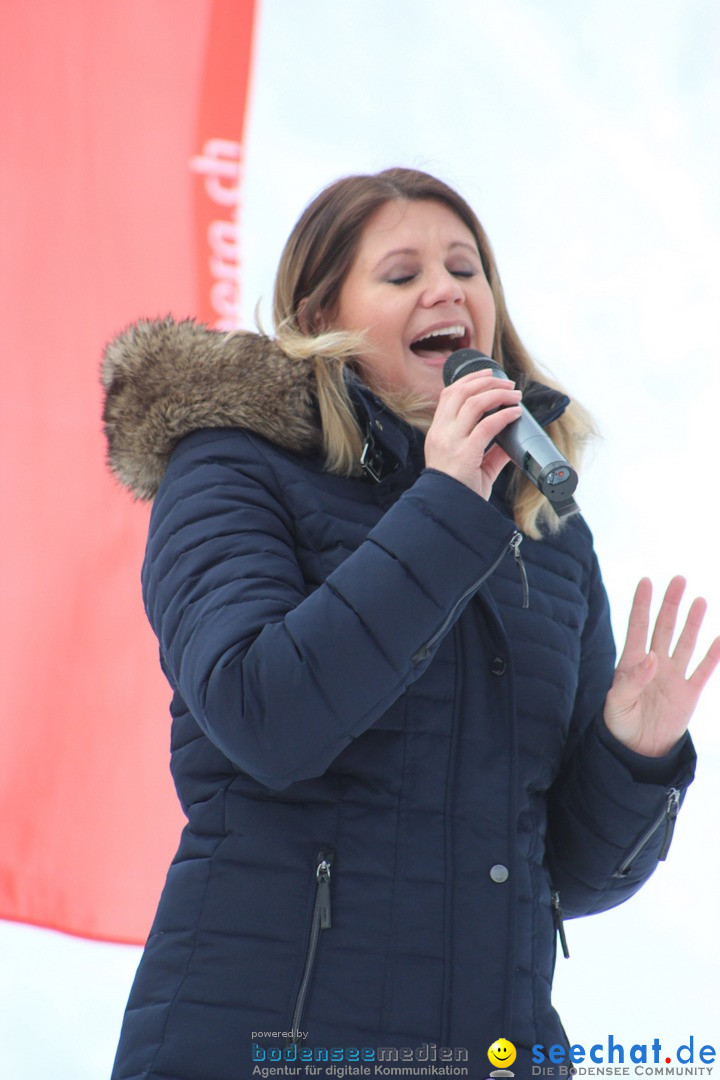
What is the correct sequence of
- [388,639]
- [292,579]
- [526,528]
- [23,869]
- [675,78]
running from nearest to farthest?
[388,639] → [292,579] → [526,528] → [23,869] → [675,78]

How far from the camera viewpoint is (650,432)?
2713 millimetres

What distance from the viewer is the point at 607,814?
1.36 metres

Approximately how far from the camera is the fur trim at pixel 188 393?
1293 mm

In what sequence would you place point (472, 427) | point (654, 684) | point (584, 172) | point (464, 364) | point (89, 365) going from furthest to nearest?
point (584, 172), point (89, 365), point (654, 684), point (464, 364), point (472, 427)

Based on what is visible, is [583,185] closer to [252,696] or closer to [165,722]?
[165,722]

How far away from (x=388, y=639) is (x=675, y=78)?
7.33ft

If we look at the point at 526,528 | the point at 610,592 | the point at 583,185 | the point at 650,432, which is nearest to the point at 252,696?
the point at 526,528

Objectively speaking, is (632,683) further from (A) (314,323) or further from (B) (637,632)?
(A) (314,323)

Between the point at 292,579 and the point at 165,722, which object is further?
the point at 165,722

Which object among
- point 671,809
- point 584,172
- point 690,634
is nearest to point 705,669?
point 690,634

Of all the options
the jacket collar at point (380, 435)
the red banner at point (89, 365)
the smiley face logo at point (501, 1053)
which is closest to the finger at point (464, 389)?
the jacket collar at point (380, 435)

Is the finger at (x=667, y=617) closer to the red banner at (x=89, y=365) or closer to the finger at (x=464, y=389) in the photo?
the finger at (x=464, y=389)

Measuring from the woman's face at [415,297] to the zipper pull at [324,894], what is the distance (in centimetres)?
61

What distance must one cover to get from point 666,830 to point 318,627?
575mm
